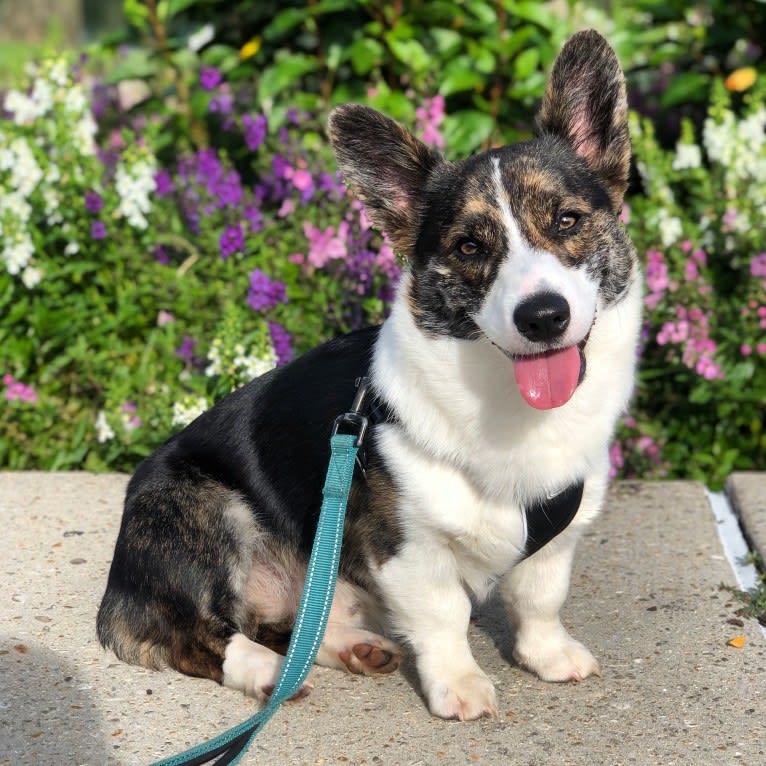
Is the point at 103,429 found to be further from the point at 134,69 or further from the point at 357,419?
the point at 134,69

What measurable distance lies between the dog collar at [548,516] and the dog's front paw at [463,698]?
1.11 feet

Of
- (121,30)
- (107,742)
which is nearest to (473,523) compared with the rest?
(107,742)

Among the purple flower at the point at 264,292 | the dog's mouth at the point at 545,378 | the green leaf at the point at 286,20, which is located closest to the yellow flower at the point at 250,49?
the green leaf at the point at 286,20

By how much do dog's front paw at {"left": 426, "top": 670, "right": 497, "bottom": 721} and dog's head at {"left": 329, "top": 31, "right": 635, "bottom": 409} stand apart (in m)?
Answer: 0.74

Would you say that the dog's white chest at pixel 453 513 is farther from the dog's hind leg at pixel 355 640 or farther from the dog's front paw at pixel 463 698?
the dog's hind leg at pixel 355 640

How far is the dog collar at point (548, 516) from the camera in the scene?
8.96 ft

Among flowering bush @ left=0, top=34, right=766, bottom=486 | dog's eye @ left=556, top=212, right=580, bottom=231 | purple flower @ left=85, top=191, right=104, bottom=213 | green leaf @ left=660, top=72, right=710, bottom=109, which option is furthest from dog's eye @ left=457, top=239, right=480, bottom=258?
green leaf @ left=660, top=72, right=710, bottom=109

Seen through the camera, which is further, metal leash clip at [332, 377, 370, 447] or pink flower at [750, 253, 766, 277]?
pink flower at [750, 253, 766, 277]

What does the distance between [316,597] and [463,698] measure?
1.49 ft

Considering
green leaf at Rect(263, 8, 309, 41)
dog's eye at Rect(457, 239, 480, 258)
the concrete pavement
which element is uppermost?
green leaf at Rect(263, 8, 309, 41)

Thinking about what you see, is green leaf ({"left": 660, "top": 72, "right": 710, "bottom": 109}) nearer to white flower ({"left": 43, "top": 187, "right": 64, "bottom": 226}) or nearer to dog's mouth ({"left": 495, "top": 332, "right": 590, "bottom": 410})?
white flower ({"left": 43, "top": 187, "right": 64, "bottom": 226})

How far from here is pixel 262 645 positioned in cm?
301

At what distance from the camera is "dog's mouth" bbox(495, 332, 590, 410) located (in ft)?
8.41

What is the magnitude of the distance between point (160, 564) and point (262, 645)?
358 mm
